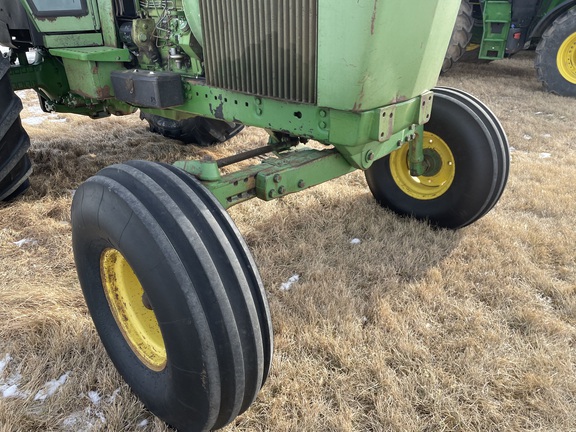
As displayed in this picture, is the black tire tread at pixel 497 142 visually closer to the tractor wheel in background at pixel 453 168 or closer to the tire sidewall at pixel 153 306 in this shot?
the tractor wheel in background at pixel 453 168

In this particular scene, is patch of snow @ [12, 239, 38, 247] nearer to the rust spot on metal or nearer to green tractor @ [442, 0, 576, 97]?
the rust spot on metal

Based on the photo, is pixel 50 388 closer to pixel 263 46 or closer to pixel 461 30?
pixel 263 46

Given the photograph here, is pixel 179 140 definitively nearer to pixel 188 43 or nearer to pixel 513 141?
pixel 188 43

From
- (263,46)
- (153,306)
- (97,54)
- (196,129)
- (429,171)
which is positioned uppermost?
(263,46)

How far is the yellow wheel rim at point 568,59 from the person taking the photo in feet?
21.9

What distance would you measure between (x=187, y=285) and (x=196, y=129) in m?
3.03

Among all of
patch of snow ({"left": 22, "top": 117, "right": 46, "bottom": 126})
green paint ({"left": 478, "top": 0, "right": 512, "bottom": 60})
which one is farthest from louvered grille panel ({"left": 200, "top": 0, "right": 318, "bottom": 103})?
green paint ({"left": 478, "top": 0, "right": 512, "bottom": 60})

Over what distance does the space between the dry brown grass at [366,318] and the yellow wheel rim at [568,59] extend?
384 cm

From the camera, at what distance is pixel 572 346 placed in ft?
6.70

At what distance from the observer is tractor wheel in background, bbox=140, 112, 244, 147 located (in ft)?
12.6

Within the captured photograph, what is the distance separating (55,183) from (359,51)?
2.80 meters

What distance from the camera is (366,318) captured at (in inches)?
88.0

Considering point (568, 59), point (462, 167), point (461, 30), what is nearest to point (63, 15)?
point (462, 167)

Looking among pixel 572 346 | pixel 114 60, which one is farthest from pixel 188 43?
pixel 572 346
